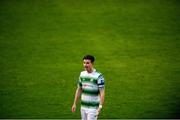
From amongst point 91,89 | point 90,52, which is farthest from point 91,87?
point 90,52

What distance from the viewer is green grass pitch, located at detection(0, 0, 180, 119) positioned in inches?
444

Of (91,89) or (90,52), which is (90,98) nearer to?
(91,89)

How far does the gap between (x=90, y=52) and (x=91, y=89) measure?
18.7ft

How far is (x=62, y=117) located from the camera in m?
10.6

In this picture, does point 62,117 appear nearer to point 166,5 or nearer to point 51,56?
point 51,56

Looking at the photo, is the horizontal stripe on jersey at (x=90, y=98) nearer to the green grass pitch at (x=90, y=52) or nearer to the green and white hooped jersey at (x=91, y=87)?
the green and white hooped jersey at (x=91, y=87)

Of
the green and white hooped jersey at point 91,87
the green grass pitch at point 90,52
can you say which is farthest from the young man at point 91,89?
the green grass pitch at point 90,52

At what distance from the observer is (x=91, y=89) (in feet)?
27.7

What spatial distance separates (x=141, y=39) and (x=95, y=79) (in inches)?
263

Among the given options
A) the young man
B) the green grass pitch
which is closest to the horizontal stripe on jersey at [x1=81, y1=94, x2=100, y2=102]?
the young man

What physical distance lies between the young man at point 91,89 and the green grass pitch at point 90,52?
2.30m

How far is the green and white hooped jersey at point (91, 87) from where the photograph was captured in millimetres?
8391

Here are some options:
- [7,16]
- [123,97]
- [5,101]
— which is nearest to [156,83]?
[123,97]

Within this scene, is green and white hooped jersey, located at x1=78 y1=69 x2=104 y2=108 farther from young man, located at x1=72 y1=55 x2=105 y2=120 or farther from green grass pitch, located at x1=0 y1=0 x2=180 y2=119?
green grass pitch, located at x1=0 y1=0 x2=180 y2=119
